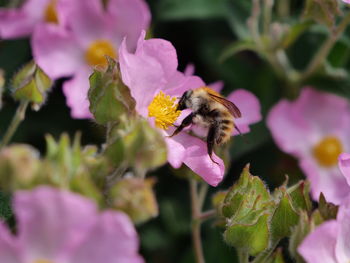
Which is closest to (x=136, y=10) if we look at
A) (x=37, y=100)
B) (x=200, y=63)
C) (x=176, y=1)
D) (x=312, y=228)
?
(x=176, y=1)

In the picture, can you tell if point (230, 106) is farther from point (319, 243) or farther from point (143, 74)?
point (319, 243)

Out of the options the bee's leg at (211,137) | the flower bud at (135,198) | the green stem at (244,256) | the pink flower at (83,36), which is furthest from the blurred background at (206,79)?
the flower bud at (135,198)

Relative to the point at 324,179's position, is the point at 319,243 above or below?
above

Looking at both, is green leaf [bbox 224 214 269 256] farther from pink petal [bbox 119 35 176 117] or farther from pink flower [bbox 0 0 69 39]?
pink flower [bbox 0 0 69 39]

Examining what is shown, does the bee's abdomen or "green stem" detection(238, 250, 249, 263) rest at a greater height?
the bee's abdomen

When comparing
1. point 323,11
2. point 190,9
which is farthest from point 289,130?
point 323,11

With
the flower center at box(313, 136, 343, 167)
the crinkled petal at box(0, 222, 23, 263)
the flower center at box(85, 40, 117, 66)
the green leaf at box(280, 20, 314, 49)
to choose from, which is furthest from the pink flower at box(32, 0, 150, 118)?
the crinkled petal at box(0, 222, 23, 263)
